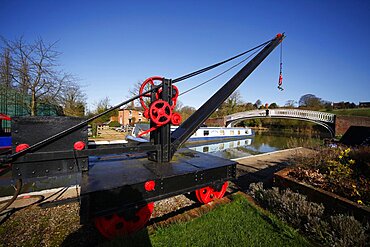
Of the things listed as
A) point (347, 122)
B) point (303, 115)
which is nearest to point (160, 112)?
point (347, 122)

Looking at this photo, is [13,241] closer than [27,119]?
No

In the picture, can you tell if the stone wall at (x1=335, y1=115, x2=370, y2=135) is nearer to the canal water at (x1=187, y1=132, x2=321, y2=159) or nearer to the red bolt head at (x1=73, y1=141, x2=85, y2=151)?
the canal water at (x1=187, y1=132, x2=321, y2=159)

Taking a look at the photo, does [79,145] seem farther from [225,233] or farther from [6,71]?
[6,71]

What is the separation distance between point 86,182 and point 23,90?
43.8 feet

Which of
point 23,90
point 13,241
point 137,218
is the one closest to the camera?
point 13,241

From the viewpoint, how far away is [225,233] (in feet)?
8.61

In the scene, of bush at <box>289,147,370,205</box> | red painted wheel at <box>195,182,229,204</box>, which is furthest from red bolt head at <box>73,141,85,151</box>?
bush at <box>289,147,370,205</box>

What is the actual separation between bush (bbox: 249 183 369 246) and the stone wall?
2631cm

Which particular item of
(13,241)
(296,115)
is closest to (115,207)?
(13,241)

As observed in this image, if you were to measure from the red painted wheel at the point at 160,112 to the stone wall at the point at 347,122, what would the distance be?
28.0 m

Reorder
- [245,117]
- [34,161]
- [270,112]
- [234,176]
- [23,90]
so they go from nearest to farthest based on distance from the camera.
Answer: [34,161], [234,176], [23,90], [270,112], [245,117]

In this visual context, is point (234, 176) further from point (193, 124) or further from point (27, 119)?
point (27, 119)

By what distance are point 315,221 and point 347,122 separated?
27.3 m

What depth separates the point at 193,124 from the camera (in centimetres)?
376
